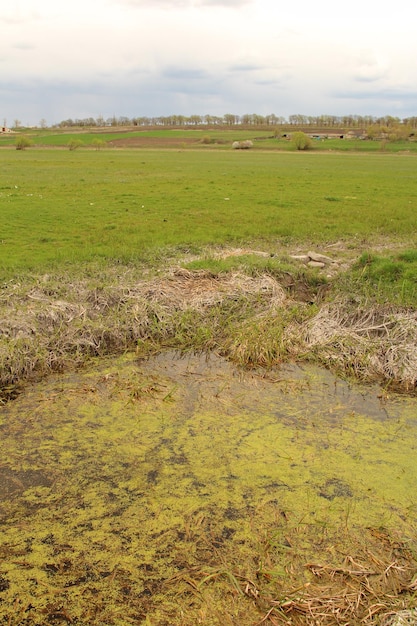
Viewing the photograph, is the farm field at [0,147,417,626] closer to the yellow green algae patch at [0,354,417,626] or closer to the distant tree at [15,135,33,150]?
the yellow green algae patch at [0,354,417,626]

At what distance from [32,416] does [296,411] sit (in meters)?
3.58

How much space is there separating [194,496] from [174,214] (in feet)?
47.1

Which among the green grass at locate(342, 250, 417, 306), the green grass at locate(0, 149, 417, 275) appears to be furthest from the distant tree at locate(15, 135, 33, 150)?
the green grass at locate(342, 250, 417, 306)

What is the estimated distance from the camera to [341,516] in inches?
193

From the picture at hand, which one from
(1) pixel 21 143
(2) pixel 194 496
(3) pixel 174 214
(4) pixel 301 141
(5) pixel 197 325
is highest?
(4) pixel 301 141

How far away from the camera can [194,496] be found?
5.16 m

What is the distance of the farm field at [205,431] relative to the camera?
4.14 meters

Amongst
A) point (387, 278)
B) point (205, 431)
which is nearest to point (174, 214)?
point (387, 278)

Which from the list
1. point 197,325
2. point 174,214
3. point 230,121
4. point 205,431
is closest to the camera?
point 205,431

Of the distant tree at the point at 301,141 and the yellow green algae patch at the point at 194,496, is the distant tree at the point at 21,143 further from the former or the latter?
the yellow green algae patch at the point at 194,496

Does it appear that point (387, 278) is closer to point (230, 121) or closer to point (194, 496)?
point (194, 496)

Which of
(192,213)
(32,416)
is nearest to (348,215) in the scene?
(192,213)

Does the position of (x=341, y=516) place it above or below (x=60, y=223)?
below

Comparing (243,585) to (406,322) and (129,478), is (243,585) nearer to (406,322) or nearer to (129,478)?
(129,478)
